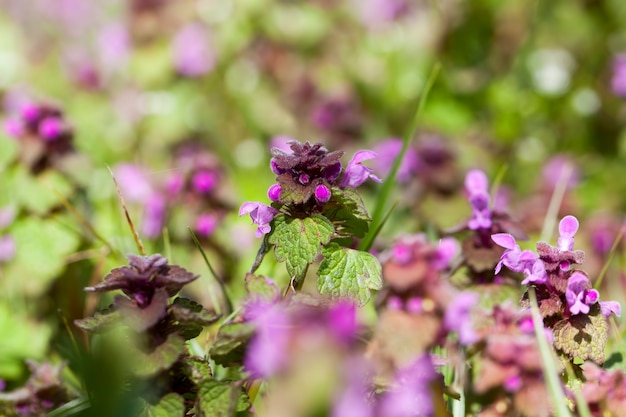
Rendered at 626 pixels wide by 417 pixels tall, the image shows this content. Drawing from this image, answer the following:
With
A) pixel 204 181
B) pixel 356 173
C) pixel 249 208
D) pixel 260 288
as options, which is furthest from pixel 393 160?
pixel 260 288

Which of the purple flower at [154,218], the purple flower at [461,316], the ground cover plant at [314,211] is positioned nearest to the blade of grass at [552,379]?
the ground cover plant at [314,211]

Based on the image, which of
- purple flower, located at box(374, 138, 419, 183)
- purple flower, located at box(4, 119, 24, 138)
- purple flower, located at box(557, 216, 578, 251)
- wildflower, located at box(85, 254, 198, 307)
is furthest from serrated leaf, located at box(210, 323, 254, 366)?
purple flower, located at box(374, 138, 419, 183)

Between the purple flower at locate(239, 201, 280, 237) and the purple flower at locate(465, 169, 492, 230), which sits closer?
the purple flower at locate(239, 201, 280, 237)

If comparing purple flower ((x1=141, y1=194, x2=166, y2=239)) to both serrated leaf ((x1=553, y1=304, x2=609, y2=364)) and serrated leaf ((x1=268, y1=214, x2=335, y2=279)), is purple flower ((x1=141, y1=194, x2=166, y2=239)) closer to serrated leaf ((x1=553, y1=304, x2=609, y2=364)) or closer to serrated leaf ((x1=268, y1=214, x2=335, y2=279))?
serrated leaf ((x1=268, y1=214, x2=335, y2=279))

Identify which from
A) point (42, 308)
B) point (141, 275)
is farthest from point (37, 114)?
point (141, 275)

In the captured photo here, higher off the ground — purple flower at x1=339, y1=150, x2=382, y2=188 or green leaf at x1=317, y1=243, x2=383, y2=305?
purple flower at x1=339, y1=150, x2=382, y2=188

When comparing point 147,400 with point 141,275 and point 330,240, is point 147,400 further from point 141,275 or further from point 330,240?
point 330,240
